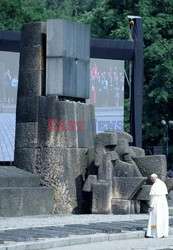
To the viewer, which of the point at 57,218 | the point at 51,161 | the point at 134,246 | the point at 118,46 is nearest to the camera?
the point at 134,246

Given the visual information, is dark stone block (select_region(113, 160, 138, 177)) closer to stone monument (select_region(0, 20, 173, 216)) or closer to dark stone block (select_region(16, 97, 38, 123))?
stone monument (select_region(0, 20, 173, 216))

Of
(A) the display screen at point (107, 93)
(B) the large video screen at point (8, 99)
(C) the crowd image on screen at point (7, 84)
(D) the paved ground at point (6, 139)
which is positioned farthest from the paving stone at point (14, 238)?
(A) the display screen at point (107, 93)

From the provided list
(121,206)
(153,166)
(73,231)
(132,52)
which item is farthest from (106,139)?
(132,52)

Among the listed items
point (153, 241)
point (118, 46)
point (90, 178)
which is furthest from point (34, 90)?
point (118, 46)

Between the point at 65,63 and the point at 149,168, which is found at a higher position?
the point at 65,63

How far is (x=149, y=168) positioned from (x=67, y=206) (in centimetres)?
247

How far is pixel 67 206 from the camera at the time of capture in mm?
25781

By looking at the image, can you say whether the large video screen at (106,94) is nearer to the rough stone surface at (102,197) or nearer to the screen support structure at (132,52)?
the screen support structure at (132,52)

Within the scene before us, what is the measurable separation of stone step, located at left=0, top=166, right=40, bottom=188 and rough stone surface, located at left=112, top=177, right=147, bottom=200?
1.99m

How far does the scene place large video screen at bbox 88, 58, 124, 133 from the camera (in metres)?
38.5

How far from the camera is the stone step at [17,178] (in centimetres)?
2434

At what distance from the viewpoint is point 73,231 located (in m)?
19.5

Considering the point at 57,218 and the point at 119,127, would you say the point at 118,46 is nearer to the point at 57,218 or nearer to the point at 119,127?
the point at 119,127

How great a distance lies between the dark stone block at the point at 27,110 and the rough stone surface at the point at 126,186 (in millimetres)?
2676
